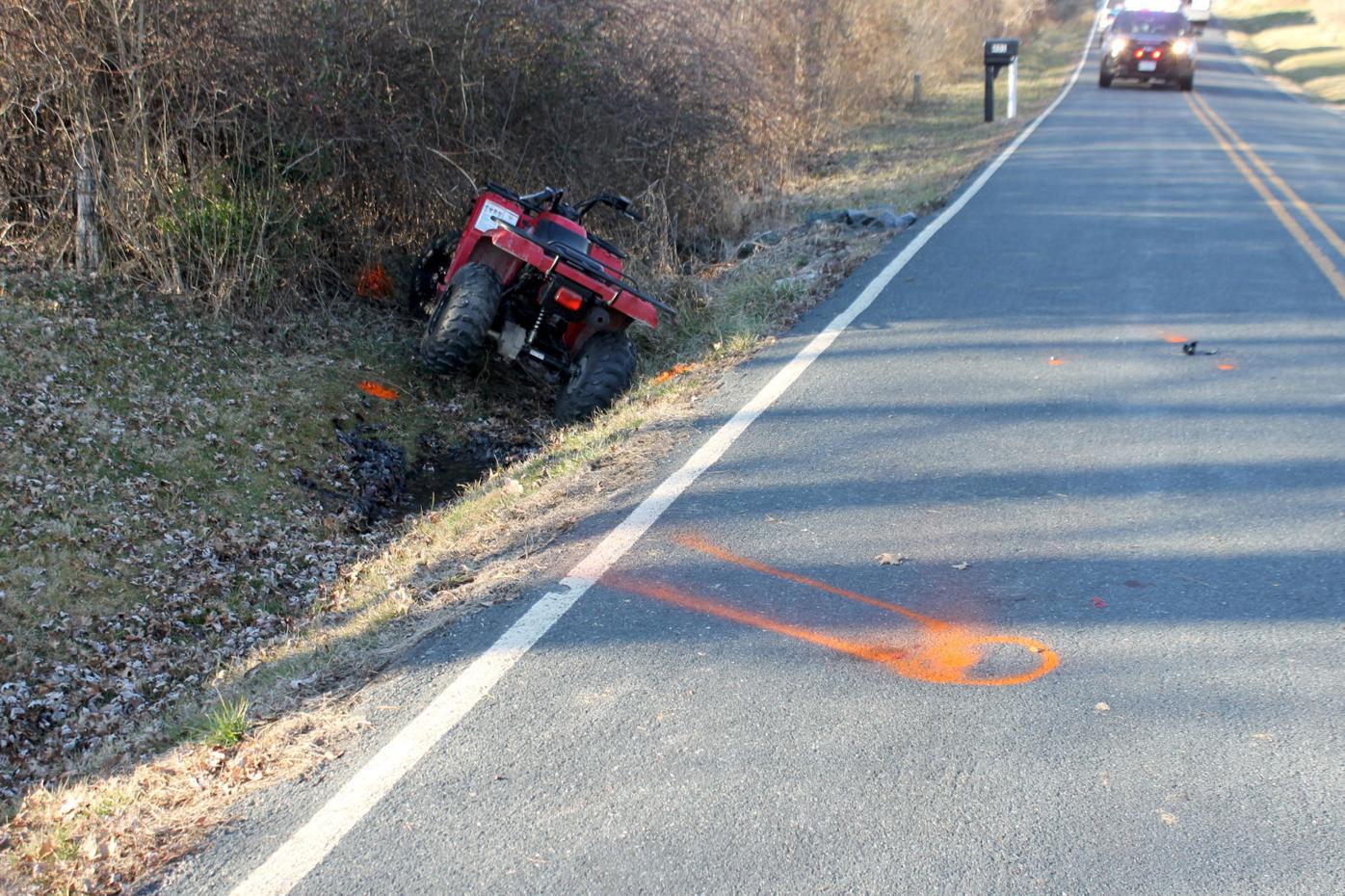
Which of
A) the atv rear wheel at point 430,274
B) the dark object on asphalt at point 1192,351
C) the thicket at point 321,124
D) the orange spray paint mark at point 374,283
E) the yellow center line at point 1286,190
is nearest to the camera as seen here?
the dark object on asphalt at point 1192,351

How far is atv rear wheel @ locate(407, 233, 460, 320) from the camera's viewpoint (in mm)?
10500

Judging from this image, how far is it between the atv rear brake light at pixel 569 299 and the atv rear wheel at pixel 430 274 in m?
1.92

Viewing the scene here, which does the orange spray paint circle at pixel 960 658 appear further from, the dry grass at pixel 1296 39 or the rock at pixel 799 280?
the dry grass at pixel 1296 39

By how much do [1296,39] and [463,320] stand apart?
165 feet

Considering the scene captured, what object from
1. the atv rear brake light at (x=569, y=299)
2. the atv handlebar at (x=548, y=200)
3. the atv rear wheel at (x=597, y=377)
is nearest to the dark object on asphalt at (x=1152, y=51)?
the atv handlebar at (x=548, y=200)

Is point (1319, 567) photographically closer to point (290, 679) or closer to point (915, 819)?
point (915, 819)

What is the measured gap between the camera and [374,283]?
37.1 feet

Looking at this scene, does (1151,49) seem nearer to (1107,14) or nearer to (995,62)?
(1107,14)

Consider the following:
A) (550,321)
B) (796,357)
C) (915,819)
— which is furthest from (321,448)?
(915,819)

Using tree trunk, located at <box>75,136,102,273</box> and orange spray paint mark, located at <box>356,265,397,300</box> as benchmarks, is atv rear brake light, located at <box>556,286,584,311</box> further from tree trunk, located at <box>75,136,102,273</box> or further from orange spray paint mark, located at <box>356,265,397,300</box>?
tree trunk, located at <box>75,136,102,273</box>

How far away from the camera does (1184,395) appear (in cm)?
756

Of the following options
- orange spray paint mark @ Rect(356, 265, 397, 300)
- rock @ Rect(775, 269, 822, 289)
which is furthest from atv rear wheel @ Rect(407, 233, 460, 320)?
rock @ Rect(775, 269, 822, 289)

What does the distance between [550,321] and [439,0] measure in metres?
3.79

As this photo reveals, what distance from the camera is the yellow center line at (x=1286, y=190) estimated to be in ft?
39.8
